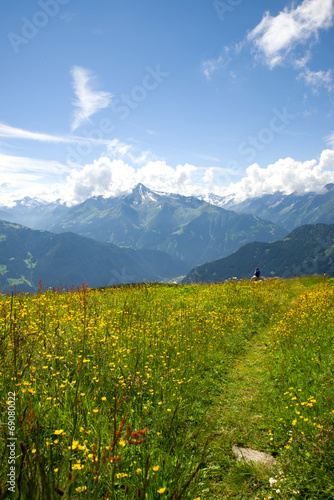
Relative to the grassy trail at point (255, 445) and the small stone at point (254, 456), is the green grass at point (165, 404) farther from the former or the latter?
the small stone at point (254, 456)

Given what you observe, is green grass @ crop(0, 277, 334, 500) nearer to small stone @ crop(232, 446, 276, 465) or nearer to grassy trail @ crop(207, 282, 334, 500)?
grassy trail @ crop(207, 282, 334, 500)

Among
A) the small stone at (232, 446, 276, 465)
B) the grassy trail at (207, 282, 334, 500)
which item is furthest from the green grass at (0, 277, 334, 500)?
the small stone at (232, 446, 276, 465)

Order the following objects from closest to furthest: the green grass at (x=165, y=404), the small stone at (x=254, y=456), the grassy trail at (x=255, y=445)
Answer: the green grass at (x=165, y=404) < the grassy trail at (x=255, y=445) < the small stone at (x=254, y=456)

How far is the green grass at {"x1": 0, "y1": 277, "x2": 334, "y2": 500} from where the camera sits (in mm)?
2818

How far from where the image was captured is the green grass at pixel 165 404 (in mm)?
2818

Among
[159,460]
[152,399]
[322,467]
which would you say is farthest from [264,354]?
[159,460]

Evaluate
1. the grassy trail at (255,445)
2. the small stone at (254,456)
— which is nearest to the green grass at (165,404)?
the grassy trail at (255,445)

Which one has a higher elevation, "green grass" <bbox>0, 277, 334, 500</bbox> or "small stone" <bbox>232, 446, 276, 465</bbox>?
"green grass" <bbox>0, 277, 334, 500</bbox>

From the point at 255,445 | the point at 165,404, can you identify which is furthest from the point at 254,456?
the point at 165,404

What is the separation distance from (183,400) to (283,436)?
5.94ft

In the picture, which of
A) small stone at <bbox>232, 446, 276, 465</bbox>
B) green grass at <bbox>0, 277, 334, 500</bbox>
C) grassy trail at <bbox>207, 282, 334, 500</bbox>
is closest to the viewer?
green grass at <bbox>0, 277, 334, 500</bbox>

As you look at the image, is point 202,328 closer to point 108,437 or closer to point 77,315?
point 77,315

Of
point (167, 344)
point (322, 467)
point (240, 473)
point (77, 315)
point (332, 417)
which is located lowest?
point (240, 473)

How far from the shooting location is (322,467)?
3.46 metres
